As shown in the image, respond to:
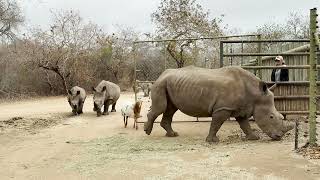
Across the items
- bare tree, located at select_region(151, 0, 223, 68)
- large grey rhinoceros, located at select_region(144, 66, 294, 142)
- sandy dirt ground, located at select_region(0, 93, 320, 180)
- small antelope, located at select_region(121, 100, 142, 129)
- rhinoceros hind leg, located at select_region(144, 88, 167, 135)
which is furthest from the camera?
bare tree, located at select_region(151, 0, 223, 68)

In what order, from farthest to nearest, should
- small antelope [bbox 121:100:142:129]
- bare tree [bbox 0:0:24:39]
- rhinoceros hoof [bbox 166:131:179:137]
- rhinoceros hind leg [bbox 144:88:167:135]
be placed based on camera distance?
bare tree [bbox 0:0:24:39] < small antelope [bbox 121:100:142:129] < rhinoceros hoof [bbox 166:131:179:137] < rhinoceros hind leg [bbox 144:88:167:135]

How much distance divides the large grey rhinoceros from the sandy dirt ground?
1.08ft

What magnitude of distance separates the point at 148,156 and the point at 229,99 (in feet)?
7.63

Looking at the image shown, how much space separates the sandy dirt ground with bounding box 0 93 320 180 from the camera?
7227mm

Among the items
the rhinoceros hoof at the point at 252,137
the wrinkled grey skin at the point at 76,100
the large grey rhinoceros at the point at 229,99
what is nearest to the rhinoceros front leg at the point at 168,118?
the large grey rhinoceros at the point at 229,99

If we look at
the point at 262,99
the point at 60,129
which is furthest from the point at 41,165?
the point at 60,129

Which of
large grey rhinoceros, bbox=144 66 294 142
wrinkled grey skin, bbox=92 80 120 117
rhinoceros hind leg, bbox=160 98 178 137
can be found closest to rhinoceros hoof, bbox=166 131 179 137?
rhinoceros hind leg, bbox=160 98 178 137

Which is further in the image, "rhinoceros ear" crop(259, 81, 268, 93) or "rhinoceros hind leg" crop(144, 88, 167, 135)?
"rhinoceros hind leg" crop(144, 88, 167, 135)

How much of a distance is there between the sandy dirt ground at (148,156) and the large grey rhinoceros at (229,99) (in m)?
0.33

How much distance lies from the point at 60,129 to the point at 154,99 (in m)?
4.11

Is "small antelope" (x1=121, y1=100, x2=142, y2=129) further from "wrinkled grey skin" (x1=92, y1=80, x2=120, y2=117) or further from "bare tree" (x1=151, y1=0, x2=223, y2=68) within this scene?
"bare tree" (x1=151, y1=0, x2=223, y2=68)

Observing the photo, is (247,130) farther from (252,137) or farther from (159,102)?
(159,102)

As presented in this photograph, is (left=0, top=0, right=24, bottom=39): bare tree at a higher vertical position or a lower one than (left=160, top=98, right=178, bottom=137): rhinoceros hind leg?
higher

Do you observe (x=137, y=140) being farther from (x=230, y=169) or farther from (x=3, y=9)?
(x=3, y=9)
